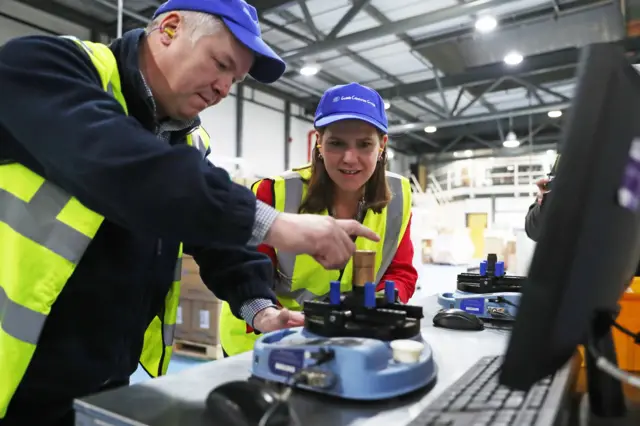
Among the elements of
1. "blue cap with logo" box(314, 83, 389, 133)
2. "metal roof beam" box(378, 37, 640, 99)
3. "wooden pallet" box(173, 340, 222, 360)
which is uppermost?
"metal roof beam" box(378, 37, 640, 99)

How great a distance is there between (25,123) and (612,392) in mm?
1040

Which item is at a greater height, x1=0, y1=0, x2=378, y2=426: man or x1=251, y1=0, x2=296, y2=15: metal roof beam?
x1=251, y1=0, x2=296, y2=15: metal roof beam

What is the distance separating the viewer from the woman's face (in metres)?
1.57

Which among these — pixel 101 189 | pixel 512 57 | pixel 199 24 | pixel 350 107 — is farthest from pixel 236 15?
pixel 512 57

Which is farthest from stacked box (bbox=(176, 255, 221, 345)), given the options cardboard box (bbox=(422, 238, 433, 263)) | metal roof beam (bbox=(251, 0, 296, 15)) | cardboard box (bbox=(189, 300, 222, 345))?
cardboard box (bbox=(422, 238, 433, 263))

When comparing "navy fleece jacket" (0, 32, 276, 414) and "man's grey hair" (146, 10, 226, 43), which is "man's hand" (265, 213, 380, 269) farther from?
"man's grey hair" (146, 10, 226, 43)

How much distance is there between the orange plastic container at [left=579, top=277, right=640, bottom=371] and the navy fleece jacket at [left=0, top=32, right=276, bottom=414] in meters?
0.93

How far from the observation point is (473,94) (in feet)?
31.1

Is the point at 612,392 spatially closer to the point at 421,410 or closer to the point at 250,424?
the point at 421,410

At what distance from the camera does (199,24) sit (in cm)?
100

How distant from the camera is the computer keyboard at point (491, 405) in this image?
639 millimetres

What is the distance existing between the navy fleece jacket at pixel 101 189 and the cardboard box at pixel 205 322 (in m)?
2.97

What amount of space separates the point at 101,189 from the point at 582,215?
621mm

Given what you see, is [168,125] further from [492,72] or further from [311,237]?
[492,72]
